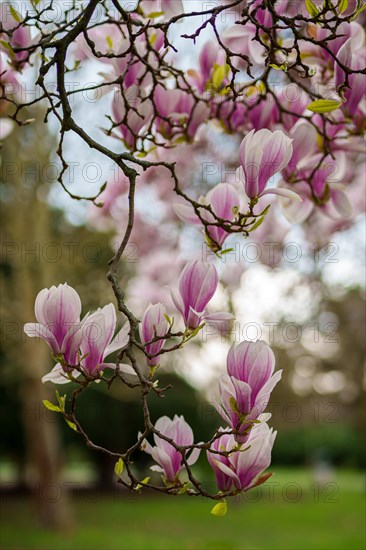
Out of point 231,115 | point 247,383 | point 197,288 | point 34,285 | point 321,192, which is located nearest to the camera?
point 247,383

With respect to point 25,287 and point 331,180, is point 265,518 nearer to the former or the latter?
point 25,287

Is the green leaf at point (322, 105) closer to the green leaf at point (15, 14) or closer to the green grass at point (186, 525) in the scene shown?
the green leaf at point (15, 14)

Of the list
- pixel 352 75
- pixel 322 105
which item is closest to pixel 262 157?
pixel 322 105

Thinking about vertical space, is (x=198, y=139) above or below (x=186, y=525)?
above

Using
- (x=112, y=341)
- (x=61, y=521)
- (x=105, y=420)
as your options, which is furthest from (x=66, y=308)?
(x=105, y=420)

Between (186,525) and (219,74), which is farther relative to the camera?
(186,525)

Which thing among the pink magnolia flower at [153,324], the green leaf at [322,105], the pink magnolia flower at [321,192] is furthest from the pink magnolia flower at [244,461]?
the pink magnolia flower at [321,192]

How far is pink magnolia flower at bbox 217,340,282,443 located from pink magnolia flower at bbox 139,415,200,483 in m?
0.09

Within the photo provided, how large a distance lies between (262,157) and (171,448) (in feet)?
1.67

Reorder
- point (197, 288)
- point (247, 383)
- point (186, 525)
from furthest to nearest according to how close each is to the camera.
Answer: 1. point (186, 525)
2. point (197, 288)
3. point (247, 383)

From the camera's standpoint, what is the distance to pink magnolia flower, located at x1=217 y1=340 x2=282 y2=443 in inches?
41.0

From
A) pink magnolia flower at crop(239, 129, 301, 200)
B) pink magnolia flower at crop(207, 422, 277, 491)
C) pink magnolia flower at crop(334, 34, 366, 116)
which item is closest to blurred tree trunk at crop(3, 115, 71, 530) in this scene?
pink magnolia flower at crop(334, 34, 366, 116)

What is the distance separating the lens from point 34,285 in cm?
945

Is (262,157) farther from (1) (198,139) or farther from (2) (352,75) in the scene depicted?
(1) (198,139)
